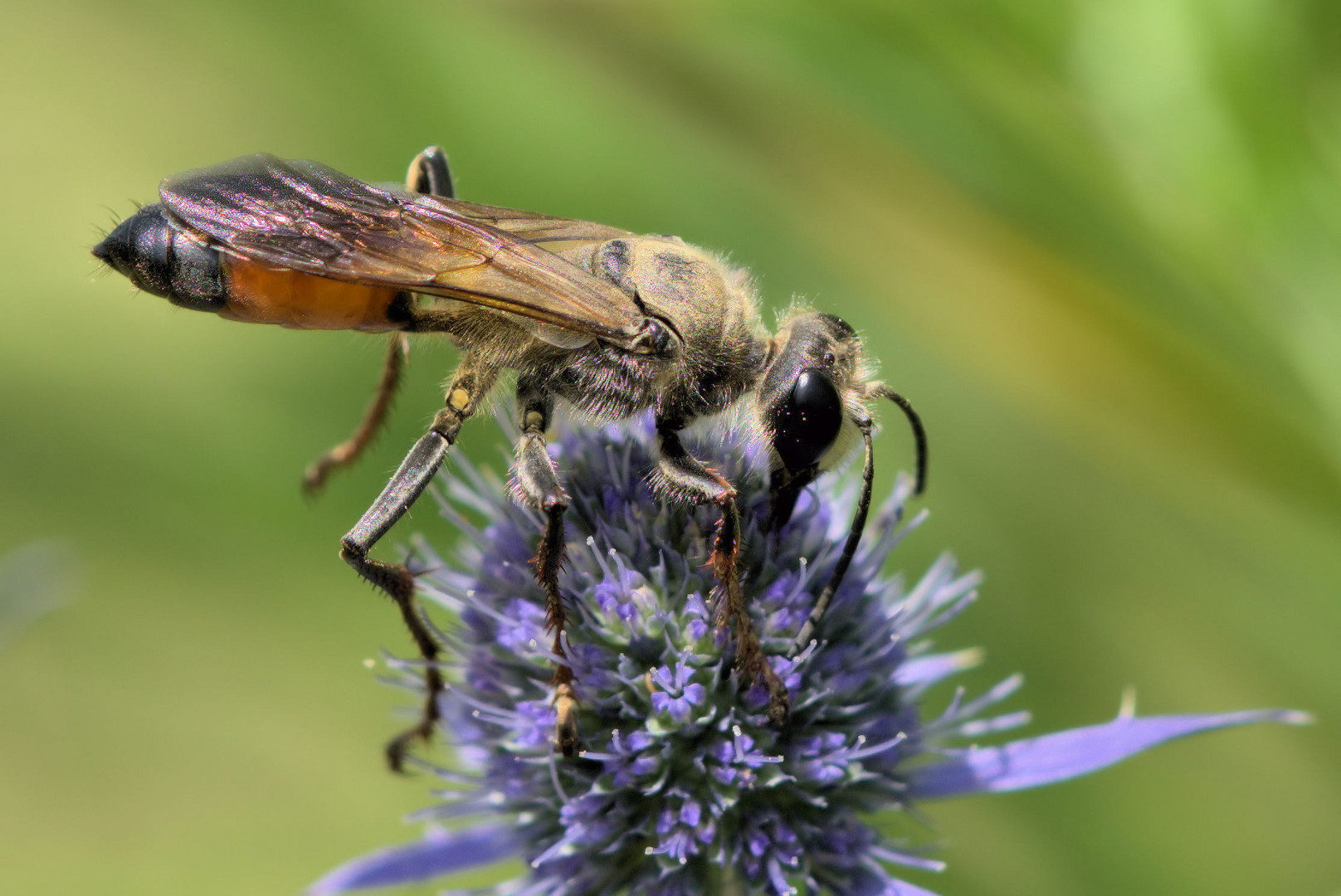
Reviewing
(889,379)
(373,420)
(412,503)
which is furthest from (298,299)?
(889,379)

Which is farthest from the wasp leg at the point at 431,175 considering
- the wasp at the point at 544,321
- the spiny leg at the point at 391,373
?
the wasp at the point at 544,321

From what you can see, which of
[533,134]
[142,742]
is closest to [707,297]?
[533,134]

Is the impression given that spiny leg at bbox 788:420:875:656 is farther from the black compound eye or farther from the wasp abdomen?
the wasp abdomen

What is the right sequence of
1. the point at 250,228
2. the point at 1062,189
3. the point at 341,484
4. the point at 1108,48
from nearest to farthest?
the point at 250,228, the point at 1108,48, the point at 1062,189, the point at 341,484

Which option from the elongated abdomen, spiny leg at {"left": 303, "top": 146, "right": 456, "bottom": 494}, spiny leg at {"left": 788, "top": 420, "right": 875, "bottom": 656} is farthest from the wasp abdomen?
spiny leg at {"left": 788, "top": 420, "right": 875, "bottom": 656}

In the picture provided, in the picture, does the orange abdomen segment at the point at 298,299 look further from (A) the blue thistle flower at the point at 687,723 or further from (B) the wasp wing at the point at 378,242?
(A) the blue thistle flower at the point at 687,723

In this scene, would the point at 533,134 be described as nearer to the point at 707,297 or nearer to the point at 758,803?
the point at 707,297

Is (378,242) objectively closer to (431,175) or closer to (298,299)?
(298,299)
